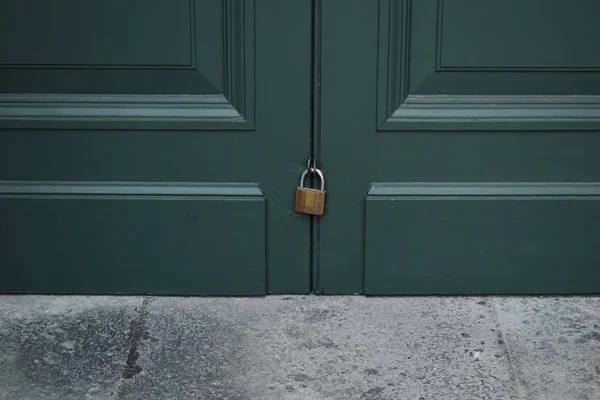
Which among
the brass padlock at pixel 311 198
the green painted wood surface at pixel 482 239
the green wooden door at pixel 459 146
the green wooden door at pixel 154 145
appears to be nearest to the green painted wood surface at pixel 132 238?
the green wooden door at pixel 154 145

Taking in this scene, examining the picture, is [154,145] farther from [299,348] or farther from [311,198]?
[299,348]

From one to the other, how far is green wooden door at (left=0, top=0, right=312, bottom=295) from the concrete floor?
0.11 metres

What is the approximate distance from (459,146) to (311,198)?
17.1 inches

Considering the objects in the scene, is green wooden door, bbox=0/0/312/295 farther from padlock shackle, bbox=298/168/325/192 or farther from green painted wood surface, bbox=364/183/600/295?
green painted wood surface, bbox=364/183/600/295

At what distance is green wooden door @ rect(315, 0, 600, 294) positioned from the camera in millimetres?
2680

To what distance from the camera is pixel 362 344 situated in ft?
8.47

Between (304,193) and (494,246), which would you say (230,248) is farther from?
(494,246)

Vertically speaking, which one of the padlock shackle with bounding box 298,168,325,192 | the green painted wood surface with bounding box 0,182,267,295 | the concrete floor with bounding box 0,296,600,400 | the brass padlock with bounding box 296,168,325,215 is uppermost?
the padlock shackle with bounding box 298,168,325,192

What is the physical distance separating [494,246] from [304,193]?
556mm

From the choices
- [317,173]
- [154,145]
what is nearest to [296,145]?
[317,173]

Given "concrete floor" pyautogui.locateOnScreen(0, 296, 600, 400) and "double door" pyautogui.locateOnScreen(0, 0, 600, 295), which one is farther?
"double door" pyautogui.locateOnScreen(0, 0, 600, 295)

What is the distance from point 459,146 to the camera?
2758 mm

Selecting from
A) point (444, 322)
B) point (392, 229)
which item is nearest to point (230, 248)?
point (392, 229)

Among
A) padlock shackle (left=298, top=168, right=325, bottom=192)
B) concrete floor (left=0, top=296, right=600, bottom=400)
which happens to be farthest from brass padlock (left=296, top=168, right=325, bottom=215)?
concrete floor (left=0, top=296, right=600, bottom=400)
